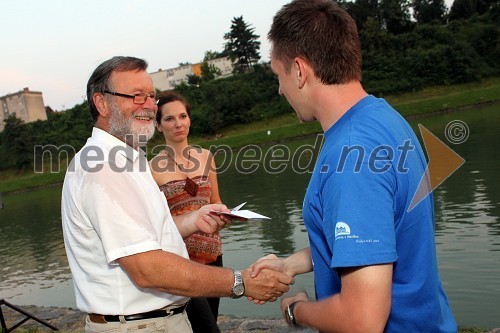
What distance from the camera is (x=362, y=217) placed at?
158cm

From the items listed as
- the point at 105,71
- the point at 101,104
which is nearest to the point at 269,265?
the point at 101,104

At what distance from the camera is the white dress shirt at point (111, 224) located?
236 centimetres

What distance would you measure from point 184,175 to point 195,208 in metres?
0.33

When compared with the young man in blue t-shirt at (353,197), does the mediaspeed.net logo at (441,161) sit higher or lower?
lower

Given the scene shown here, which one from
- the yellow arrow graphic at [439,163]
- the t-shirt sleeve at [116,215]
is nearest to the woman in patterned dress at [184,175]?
the t-shirt sleeve at [116,215]

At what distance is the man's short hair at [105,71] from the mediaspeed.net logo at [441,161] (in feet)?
5.70

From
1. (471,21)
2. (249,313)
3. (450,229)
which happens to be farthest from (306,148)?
(471,21)

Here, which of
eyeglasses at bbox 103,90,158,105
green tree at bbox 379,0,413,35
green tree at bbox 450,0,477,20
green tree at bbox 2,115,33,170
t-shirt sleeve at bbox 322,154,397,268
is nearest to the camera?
t-shirt sleeve at bbox 322,154,397,268

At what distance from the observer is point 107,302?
99.7 inches

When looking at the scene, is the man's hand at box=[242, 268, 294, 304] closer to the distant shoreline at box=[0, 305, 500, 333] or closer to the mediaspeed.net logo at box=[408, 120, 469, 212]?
the mediaspeed.net logo at box=[408, 120, 469, 212]

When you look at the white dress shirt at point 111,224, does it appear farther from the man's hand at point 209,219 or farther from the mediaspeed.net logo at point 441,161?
the mediaspeed.net logo at point 441,161

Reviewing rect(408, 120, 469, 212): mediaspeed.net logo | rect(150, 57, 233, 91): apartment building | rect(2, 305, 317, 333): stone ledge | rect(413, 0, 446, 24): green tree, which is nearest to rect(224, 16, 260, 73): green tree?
rect(150, 57, 233, 91): apartment building

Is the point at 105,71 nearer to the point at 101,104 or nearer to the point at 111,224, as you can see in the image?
the point at 101,104

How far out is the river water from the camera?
6.48 m
